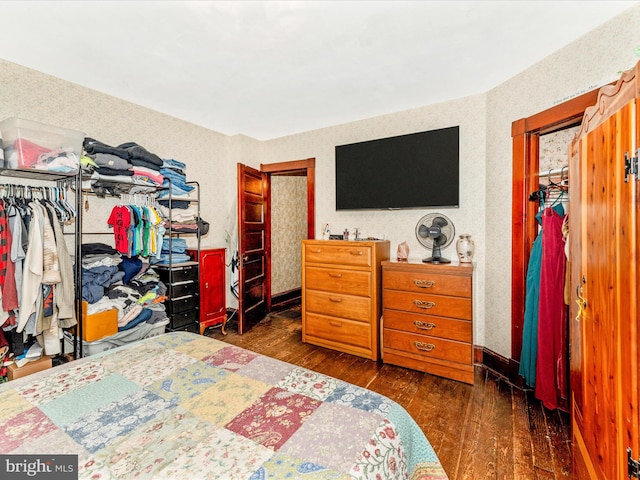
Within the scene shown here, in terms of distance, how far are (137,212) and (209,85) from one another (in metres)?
1.37

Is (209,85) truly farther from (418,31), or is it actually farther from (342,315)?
(342,315)

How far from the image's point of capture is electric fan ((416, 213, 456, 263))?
2721 millimetres

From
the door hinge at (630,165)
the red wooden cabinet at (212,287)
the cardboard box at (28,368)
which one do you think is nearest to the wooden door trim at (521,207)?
the door hinge at (630,165)

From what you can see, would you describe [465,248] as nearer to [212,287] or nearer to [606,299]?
[606,299]

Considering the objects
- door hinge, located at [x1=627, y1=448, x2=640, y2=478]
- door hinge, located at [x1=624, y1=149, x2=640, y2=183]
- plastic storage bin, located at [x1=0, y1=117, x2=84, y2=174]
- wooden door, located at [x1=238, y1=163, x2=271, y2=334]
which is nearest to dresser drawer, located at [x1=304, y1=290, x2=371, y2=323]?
wooden door, located at [x1=238, y1=163, x2=271, y2=334]

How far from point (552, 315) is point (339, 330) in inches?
68.6

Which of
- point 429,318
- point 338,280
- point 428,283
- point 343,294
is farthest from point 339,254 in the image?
point 429,318

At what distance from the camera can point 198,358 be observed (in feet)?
4.75

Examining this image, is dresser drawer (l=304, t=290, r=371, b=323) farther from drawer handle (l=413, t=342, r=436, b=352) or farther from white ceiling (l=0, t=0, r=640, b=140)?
white ceiling (l=0, t=0, r=640, b=140)

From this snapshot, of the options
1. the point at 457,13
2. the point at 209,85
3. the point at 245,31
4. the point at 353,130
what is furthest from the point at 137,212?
the point at 457,13

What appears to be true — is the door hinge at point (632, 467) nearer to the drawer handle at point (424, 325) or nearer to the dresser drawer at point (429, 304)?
the dresser drawer at point (429, 304)

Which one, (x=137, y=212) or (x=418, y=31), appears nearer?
(x=418, y=31)

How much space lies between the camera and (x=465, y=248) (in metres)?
2.61

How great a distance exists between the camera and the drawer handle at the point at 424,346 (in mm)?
2502
